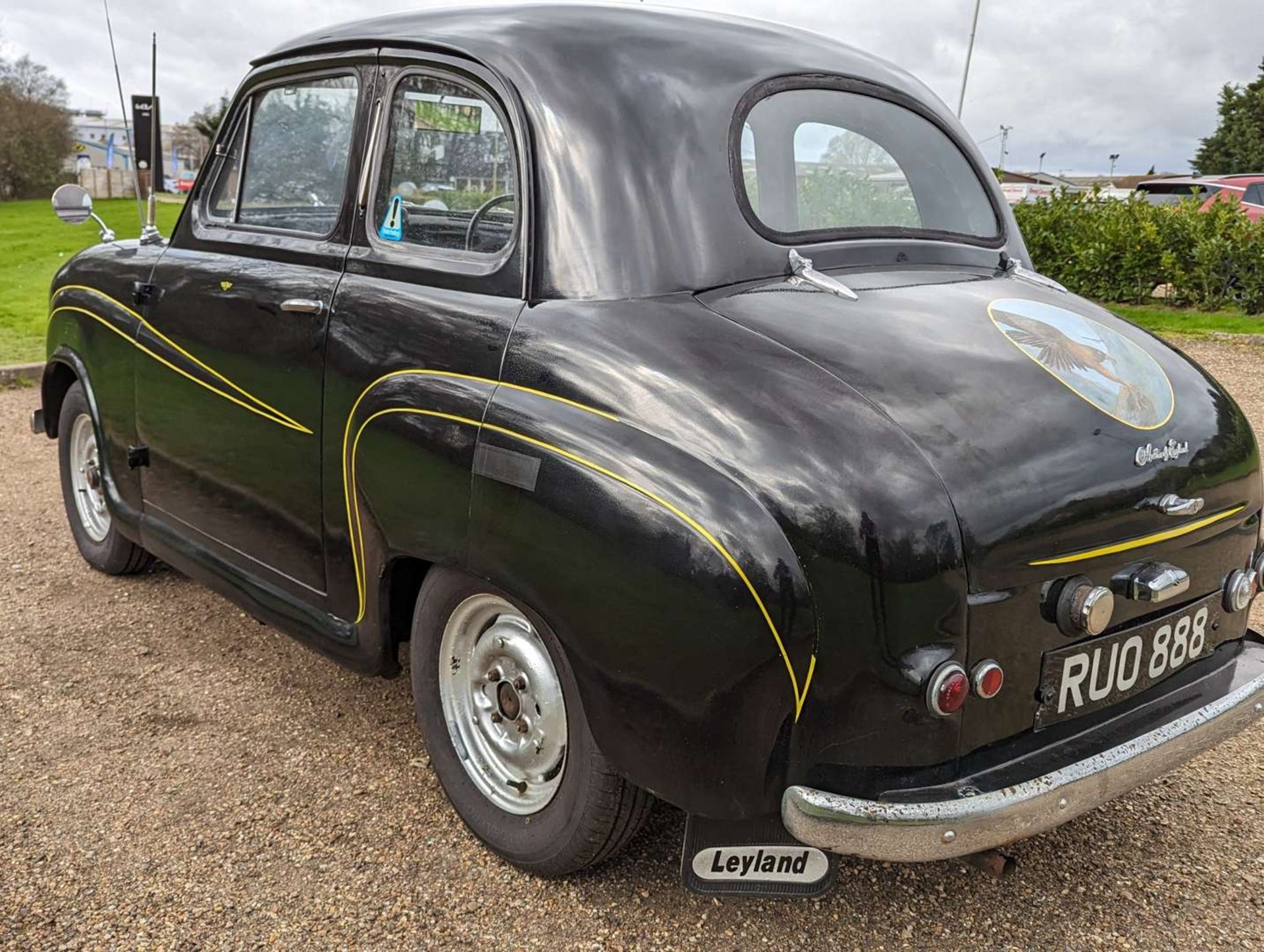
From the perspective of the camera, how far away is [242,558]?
355cm

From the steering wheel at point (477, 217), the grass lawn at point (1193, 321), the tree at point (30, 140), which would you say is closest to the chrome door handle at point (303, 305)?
the steering wheel at point (477, 217)

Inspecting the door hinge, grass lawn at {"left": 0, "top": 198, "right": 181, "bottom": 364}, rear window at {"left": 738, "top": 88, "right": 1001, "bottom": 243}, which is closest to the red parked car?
rear window at {"left": 738, "top": 88, "right": 1001, "bottom": 243}

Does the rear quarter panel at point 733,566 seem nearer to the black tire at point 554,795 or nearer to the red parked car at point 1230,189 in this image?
the black tire at point 554,795

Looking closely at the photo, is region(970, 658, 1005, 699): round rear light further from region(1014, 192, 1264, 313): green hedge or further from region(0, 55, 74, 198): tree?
region(0, 55, 74, 198): tree

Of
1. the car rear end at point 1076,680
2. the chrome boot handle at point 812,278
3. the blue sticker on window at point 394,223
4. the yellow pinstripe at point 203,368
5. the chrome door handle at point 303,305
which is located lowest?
the car rear end at point 1076,680

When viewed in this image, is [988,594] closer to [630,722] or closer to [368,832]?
[630,722]

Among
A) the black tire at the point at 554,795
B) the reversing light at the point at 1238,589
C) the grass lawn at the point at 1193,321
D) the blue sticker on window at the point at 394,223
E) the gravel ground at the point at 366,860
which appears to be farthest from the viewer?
the grass lawn at the point at 1193,321

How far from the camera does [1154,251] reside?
12.5m

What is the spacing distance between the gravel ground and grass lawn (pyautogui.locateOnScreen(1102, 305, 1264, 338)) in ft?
28.2

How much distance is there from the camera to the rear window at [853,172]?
2873 millimetres

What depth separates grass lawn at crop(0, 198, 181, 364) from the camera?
10.7 m

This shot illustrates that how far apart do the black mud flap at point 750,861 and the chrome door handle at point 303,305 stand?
1.70 metres

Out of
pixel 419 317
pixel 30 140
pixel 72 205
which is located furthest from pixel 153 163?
pixel 30 140

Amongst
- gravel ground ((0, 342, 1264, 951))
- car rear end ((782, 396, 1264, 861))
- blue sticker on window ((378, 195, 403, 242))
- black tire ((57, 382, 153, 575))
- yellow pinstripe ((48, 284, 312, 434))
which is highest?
blue sticker on window ((378, 195, 403, 242))
